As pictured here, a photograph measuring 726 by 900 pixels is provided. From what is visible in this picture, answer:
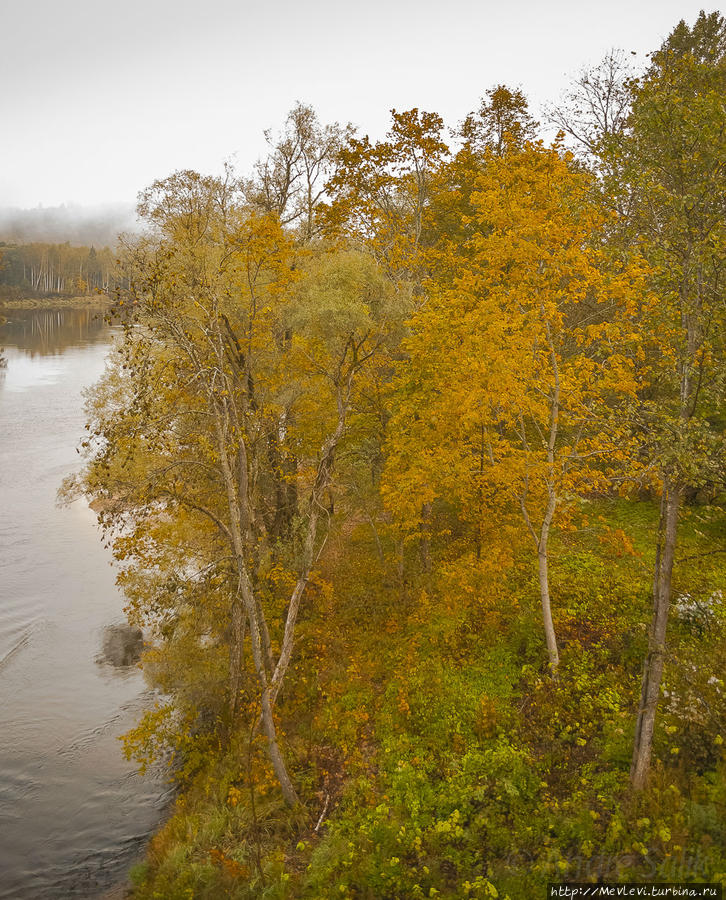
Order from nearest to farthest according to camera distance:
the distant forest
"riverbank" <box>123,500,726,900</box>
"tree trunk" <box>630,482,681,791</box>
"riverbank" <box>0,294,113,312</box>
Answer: "tree trunk" <box>630,482,681,791</box> → "riverbank" <box>123,500,726,900</box> → "riverbank" <box>0,294,113,312</box> → the distant forest

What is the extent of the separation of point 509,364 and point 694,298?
167 inches

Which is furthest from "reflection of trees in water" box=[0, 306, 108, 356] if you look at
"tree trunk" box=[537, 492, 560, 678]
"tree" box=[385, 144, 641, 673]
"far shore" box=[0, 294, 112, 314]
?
"tree trunk" box=[537, 492, 560, 678]

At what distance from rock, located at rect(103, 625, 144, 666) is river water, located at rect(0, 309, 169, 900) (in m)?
0.33

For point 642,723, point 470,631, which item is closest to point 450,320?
point 470,631

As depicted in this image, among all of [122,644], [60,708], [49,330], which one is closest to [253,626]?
[60,708]

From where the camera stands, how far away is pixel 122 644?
64.7ft

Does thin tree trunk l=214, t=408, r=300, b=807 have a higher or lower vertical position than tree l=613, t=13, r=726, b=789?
lower

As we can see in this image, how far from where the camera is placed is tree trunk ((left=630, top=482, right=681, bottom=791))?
8.05 metres

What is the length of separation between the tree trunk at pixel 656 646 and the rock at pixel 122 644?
16.3 meters

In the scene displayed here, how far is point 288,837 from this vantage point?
33.6 ft

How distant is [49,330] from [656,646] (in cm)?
9729

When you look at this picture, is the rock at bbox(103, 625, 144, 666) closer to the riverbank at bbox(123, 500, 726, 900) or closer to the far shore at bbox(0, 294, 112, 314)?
the riverbank at bbox(123, 500, 726, 900)

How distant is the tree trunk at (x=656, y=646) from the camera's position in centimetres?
805

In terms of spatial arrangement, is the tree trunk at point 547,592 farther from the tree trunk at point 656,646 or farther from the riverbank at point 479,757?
the tree trunk at point 656,646
